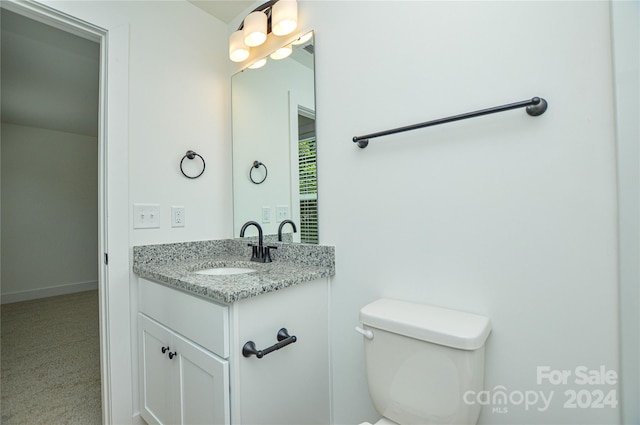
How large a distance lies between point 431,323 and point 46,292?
5.08m

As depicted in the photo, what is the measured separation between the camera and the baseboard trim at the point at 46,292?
3.62m

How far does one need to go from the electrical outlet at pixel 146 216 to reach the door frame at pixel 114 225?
0.14ft

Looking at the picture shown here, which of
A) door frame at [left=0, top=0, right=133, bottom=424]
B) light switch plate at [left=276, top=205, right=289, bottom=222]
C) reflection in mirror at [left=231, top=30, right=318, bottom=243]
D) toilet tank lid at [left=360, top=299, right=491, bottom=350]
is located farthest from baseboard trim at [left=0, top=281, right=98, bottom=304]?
toilet tank lid at [left=360, top=299, right=491, bottom=350]

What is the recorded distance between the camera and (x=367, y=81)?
1.26 m

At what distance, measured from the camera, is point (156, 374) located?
133 centimetres

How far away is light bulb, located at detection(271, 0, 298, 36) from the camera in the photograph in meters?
1.43

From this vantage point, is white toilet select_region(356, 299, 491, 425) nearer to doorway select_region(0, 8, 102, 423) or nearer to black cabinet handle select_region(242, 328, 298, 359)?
black cabinet handle select_region(242, 328, 298, 359)

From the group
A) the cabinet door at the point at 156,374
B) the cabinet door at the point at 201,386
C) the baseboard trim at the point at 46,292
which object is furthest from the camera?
the baseboard trim at the point at 46,292

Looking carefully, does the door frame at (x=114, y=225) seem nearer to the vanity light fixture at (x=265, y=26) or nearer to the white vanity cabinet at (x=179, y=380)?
the white vanity cabinet at (x=179, y=380)

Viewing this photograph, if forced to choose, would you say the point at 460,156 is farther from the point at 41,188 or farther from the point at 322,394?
the point at 41,188

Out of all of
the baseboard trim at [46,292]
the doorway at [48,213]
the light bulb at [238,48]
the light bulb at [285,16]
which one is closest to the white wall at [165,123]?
the light bulb at [238,48]

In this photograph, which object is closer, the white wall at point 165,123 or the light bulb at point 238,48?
the white wall at point 165,123

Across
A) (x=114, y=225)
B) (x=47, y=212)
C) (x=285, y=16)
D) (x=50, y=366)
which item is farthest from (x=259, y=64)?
(x=47, y=212)

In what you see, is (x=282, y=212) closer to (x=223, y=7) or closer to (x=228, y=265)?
(x=228, y=265)
